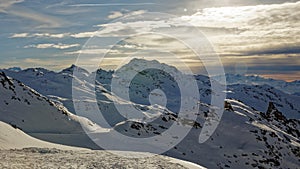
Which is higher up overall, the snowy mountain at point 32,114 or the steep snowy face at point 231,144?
the snowy mountain at point 32,114

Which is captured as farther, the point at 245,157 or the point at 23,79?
the point at 23,79

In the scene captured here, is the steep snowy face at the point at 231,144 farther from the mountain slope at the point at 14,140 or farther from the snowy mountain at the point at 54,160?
the snowy mountain at the point at 54,160

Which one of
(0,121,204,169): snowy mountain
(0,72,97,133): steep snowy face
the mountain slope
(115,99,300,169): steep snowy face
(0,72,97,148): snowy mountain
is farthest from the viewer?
(115,99,300,169): steep snowy face

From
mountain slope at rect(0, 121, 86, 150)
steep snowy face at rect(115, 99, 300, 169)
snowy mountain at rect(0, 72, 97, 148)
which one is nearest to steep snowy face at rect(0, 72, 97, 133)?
snowy mountain at rect(0, 72, 97, 148)

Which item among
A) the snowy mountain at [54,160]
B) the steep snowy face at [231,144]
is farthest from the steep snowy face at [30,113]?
the snowy mountain at [54,160]

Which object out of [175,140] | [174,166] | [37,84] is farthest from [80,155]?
[37,84]

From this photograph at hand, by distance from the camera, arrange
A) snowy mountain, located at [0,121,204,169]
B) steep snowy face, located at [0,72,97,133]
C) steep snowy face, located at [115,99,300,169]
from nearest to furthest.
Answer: snowy mountain, located at [0,121,204,169] → steep snowy face, located at [0,72,97,133] → steep snowy face, located at [115,99,300,169]

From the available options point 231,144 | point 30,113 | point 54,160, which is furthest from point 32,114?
point 231,144

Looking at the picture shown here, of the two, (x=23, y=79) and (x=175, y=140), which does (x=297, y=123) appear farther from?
(x=23, y=79)

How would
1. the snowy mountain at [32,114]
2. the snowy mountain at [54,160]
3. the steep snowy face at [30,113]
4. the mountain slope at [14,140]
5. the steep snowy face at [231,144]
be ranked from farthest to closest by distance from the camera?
the steep snowy face at [231,144] → the steep snowy face at [30,113] → the snowy mountain at [32,114] → the mountain slope at [14,140] → the snowy mountain at [54,160]

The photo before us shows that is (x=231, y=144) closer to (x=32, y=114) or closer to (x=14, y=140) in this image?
(x=32, y=114)

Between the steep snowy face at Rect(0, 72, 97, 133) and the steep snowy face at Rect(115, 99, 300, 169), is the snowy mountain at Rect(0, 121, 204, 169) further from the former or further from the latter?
the steep snowy face at Rect(115, 99, 300, 169)
